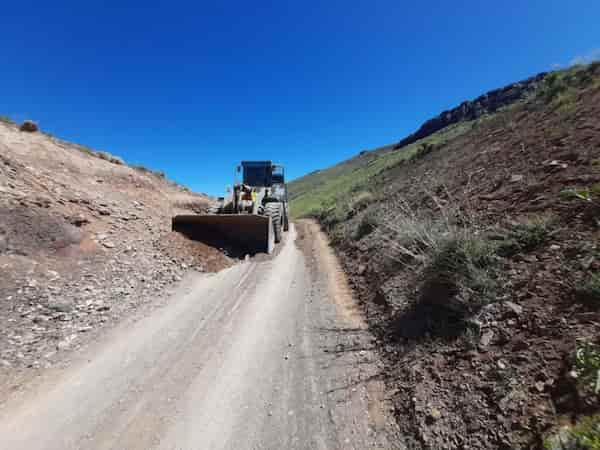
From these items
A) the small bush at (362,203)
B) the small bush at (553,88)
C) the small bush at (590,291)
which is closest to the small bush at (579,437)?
the small bush at (590,291)

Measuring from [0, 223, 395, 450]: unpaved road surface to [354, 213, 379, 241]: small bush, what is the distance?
4338 millimetres

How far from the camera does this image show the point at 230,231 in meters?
8.30

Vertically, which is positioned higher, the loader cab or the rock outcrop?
the rock outcrop

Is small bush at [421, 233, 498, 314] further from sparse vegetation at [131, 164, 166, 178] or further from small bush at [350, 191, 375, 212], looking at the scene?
sparse vegetation at [131, 164, 166, 178]

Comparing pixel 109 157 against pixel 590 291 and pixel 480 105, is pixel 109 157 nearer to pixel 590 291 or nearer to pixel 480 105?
pixel 590 291

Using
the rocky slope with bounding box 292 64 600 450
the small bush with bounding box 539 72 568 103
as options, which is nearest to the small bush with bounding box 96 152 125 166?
the rocky slope with bounding box 292 64 600 450

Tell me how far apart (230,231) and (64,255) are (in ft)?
13.4

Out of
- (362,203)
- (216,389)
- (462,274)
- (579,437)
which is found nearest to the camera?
(579,437)

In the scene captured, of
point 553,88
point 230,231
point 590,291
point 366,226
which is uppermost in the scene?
point 553,88

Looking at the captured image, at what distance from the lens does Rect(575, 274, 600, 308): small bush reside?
2.08m

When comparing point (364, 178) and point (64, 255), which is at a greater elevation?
point (364, 178)

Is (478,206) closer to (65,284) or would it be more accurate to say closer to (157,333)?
(157,333)

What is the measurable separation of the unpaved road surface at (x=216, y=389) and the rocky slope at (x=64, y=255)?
578mm

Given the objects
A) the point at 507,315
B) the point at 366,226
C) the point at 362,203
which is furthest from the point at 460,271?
the point at 362,203
